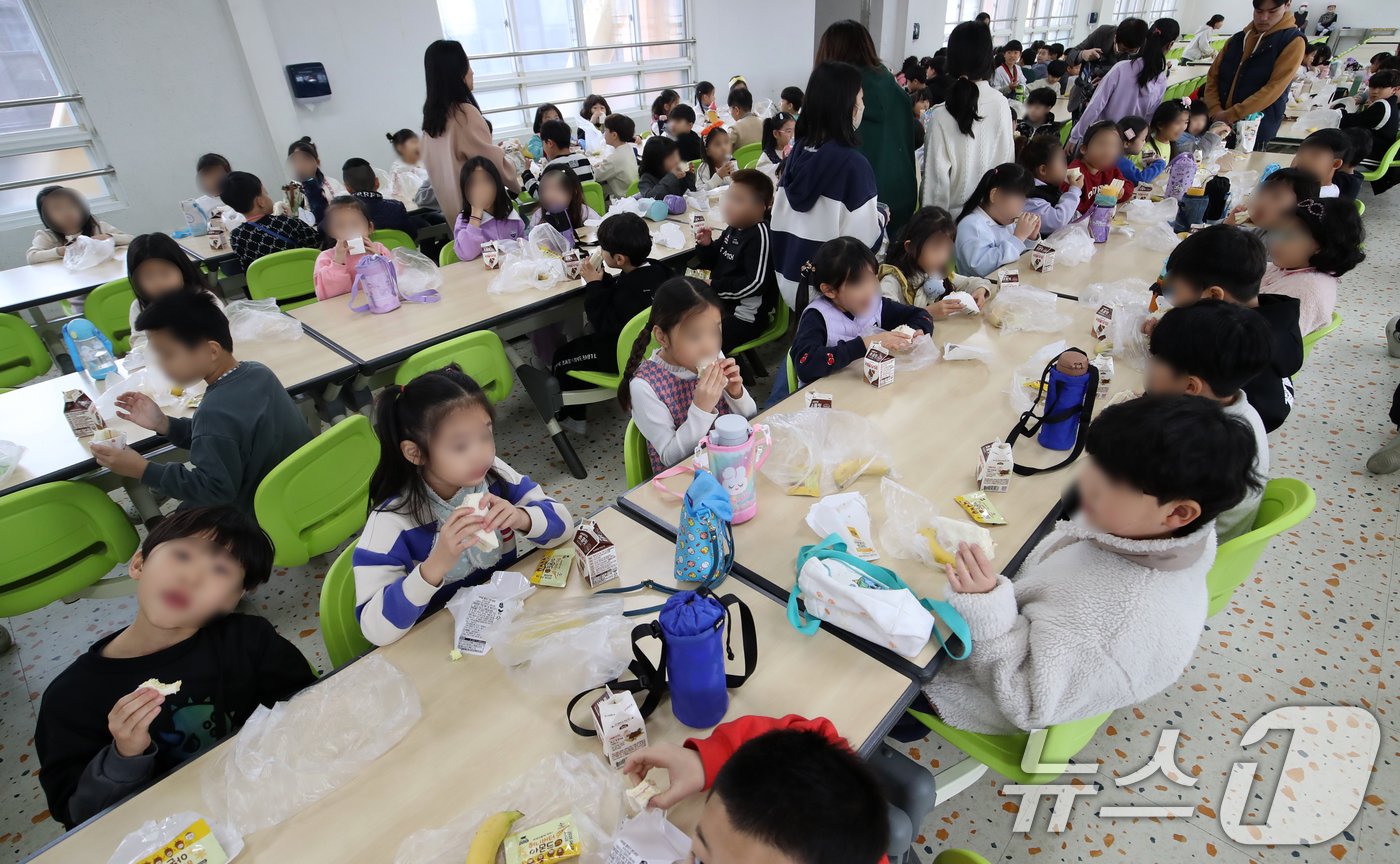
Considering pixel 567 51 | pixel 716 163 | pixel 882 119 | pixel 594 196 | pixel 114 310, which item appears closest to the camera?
pixel 882 119

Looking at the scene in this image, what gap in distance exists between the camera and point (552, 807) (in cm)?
107

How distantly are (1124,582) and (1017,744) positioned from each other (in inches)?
17.6

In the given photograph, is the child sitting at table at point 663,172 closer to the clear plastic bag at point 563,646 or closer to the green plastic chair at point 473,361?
the green plastic chair at point 473,361

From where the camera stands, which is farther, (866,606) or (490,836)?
(866,606)

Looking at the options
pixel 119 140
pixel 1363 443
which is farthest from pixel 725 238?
pixel 119 140

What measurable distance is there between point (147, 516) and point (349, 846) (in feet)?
6.81

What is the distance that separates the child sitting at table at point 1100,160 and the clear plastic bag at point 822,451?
3123 mm

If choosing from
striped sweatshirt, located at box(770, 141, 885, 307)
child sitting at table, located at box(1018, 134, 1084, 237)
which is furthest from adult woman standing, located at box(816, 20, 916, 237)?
child sitting at table, located at box(1018, 134, 1084, 237)

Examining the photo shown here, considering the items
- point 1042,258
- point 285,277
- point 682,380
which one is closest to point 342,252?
point 285,277

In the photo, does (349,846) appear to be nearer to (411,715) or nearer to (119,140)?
(411,715)

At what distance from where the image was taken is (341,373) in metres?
2.73

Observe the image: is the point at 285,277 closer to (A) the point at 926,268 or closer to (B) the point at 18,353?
(B) the point at 18,353

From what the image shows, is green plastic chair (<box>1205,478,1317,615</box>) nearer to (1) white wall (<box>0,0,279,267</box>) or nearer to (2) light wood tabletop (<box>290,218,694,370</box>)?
(2) light wood tabletop (<box>290,218,694,370</box>)

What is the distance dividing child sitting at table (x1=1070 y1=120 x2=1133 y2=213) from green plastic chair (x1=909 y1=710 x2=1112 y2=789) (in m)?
3.66
